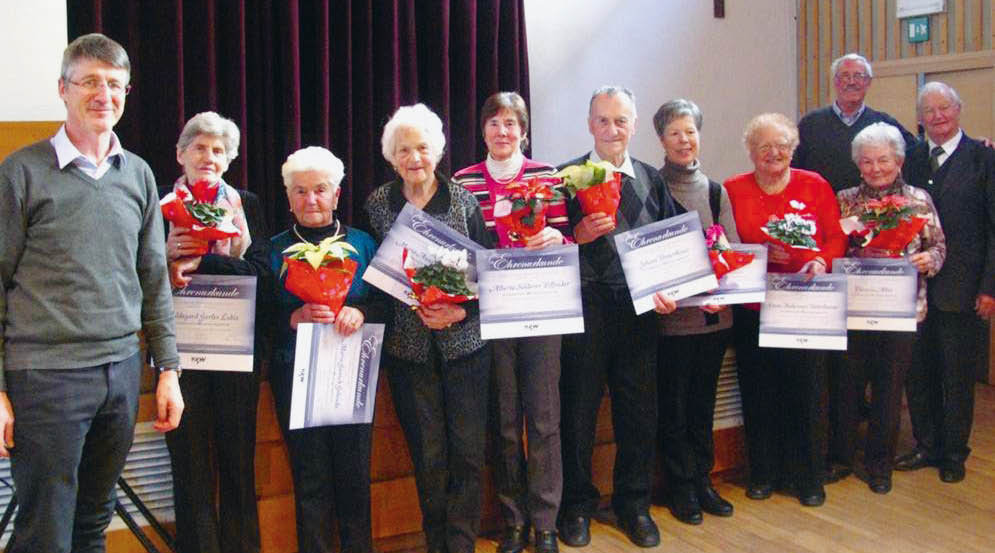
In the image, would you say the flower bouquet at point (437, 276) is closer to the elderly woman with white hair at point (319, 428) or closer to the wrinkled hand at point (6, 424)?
the elderly woman with white hair at point (319, 428)

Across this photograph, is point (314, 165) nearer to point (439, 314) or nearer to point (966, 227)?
point (439, 314)

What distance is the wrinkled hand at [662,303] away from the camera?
10.3ft

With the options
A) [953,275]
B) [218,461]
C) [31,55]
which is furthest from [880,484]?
[31,55]

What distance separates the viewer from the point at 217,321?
278cm

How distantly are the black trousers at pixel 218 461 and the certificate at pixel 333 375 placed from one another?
0.19 metres

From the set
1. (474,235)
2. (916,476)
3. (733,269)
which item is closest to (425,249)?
(474,235)

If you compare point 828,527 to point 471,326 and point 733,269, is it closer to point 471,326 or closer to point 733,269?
point 733,269

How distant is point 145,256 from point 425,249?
82cm

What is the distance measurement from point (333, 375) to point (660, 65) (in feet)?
12.7

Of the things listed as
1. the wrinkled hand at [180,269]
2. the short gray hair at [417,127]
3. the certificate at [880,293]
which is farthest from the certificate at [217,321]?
the certificate at [880,293]

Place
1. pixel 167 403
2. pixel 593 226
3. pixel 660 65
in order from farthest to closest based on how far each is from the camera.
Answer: pixel 660 65 < pixel 593 226 < pixel 167 403

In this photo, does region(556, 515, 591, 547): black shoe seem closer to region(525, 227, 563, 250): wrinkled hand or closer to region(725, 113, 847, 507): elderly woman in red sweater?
region(725, 113, 847, 507): elderly woman in red sweater

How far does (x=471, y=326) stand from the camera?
2918 mm

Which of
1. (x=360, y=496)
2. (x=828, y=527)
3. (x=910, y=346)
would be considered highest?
(x=910, y=346)
